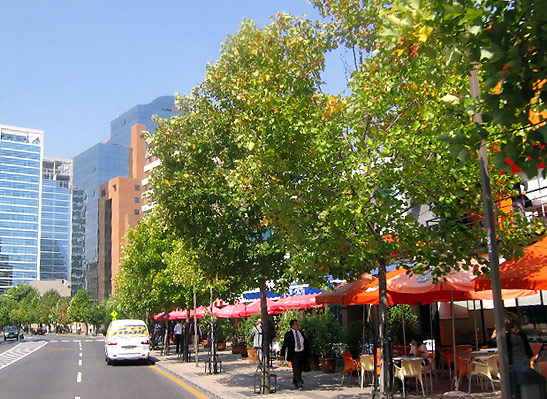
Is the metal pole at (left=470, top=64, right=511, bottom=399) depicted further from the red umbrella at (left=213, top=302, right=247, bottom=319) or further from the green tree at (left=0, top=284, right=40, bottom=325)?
the green tree at (left=0, top=284, right=40, bottom=325)

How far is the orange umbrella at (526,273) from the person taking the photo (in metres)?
9.26

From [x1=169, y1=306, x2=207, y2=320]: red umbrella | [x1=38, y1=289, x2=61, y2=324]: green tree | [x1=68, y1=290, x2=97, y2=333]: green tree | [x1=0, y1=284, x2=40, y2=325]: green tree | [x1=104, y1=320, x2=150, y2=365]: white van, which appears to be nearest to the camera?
[x1=104, y1=320, x2=150, y2=365]: white van

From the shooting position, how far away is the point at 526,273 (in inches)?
372

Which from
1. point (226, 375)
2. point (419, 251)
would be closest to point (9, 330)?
point (226, 375)

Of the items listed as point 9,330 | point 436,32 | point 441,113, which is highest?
point 441,113

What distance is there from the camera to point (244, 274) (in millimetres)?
16219

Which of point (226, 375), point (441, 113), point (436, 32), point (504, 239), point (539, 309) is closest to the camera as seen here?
point (436, 32)

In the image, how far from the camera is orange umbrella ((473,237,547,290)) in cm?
926

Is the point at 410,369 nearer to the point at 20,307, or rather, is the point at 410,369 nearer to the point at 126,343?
the point at 126,343

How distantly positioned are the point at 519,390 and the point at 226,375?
15513 millimetres

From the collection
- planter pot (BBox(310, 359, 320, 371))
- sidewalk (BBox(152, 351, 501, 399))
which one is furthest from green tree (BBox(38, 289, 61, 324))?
planter pot (BBox(310, 359, 320, 371))

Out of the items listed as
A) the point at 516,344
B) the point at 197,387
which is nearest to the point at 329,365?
the point at 197,387

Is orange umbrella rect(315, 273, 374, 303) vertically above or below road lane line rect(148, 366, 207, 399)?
above

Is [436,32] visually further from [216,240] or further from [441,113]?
[216,240]
